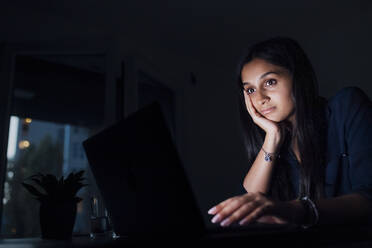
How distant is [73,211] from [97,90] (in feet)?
12.4

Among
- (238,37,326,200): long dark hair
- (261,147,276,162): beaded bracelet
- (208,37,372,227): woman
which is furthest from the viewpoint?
(261,147,276,162): beaded bracelet

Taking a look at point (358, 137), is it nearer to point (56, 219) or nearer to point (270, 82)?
point (270, 82)

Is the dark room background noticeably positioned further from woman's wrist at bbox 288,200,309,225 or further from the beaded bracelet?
woman's wrist at bbox 288,200,309,225

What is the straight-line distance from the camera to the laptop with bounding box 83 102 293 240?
73 centimetres

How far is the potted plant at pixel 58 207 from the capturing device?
112 cm

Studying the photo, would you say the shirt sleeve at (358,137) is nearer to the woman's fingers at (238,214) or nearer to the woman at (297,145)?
the woman at (297,145)

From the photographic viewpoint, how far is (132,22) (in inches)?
143

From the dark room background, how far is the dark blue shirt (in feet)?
6.09

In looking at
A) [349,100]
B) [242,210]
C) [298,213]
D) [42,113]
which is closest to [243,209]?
[242,210]

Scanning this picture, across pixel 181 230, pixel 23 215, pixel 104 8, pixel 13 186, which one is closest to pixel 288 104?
pixel 181 230

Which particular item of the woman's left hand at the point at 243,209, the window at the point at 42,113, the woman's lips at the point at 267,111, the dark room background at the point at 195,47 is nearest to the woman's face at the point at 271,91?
the woman's lips at the point at 267,111

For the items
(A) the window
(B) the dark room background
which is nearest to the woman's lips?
(B) the dark room background

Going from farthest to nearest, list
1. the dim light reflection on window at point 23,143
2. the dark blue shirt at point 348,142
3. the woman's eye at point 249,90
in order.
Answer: the dim light reflection on window at point 23,143, the woman's eye at point 249,90, the dark blue shirt at point 348,142

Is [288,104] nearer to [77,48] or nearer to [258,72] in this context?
[258,72]
